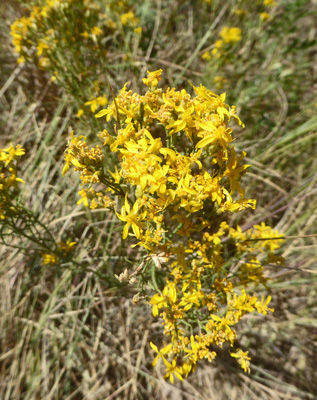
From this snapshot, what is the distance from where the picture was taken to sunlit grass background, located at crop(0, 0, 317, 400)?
107 inches

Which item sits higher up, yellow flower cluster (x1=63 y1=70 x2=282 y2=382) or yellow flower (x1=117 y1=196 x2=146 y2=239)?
yellow flower cluster (x1=63 y1=70 x2=282 y2=382)

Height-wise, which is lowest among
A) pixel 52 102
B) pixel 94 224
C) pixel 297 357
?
pixel 297 357

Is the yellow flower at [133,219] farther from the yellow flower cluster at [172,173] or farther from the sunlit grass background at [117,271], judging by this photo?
the sunlit grass background at [117,271]

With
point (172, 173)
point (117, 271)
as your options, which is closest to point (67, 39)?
point (172, 173)

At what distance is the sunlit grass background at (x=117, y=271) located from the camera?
2711mm

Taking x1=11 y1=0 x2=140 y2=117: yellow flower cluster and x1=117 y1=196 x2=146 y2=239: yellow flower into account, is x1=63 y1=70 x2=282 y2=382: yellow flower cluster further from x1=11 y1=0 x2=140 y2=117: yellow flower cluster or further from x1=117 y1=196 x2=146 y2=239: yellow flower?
x1=11 y1=0 x2=140 y2=117: yellow flower cluster

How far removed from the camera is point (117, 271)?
2691mm

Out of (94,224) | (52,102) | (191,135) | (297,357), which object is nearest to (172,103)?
(191,135)

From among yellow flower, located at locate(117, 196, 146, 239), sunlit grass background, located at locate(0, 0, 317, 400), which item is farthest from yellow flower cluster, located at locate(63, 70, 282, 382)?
sunlit grass background, located at locate(0, 0, 317, 400)

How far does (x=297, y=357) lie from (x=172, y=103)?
2.79 m

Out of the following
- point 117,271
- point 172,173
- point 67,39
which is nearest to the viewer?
point 172,173

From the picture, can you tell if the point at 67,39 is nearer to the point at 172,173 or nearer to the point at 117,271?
the point at 172,173

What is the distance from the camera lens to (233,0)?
367 centimetres

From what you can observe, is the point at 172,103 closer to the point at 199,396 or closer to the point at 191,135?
the point at 191,135
